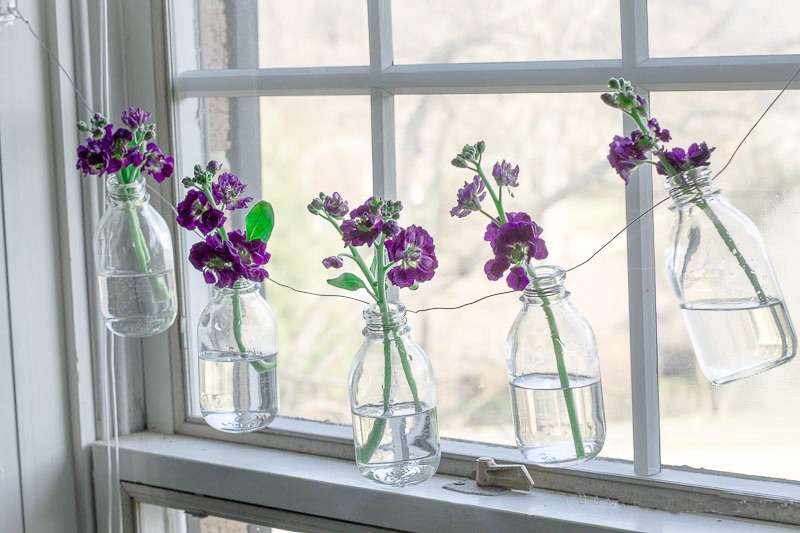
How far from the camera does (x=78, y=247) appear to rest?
1.27m

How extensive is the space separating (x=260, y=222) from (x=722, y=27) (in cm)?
54

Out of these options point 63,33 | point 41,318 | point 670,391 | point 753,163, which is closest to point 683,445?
point 670,391

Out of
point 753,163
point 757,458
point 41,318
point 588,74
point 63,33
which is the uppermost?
point 63,33

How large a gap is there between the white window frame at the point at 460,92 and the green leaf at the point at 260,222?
0.14 metres

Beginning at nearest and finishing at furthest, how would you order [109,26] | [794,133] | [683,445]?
1. [794,133]
2. [683,445]
3. [109,26]

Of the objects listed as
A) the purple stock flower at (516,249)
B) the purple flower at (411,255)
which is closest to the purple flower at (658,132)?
the purple stock flower at (516,249)

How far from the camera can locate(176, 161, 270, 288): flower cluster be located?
1.02 m

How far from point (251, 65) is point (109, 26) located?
208mm

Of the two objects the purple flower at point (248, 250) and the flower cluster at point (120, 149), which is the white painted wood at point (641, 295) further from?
the flower cluster at point (120, 149)

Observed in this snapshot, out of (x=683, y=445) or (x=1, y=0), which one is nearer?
(x=683, y=445)

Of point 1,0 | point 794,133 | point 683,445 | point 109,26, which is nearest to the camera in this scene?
point 794,133

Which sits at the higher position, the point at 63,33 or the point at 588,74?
the point at 63,33

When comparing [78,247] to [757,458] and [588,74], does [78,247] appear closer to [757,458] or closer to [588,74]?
[588,74]

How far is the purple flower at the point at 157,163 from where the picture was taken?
110cm
